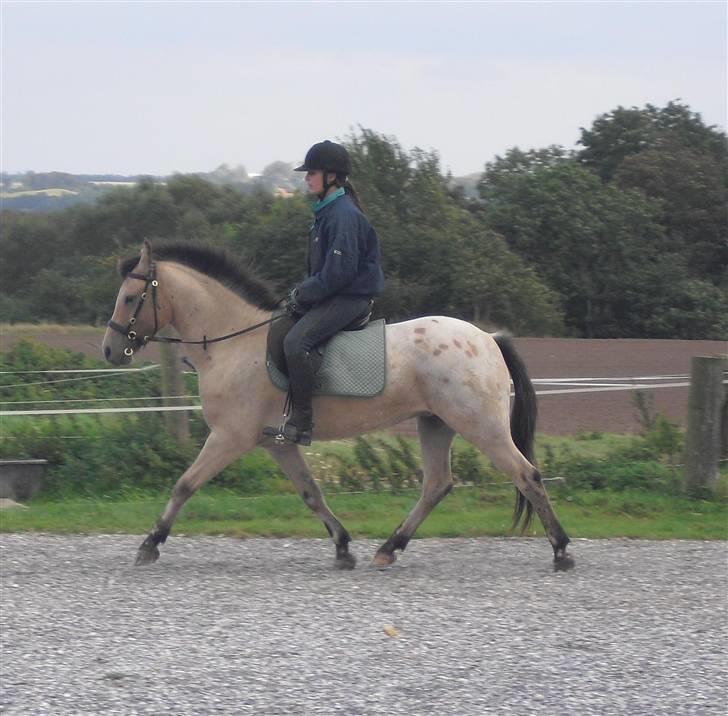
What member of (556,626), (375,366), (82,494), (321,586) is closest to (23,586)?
(321,586)

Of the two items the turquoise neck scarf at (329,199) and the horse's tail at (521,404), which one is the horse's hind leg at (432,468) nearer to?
the horse's tail at (521,404)

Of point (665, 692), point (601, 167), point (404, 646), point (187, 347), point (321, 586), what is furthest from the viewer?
point (601, 167)

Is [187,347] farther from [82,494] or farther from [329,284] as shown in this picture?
[82,494]

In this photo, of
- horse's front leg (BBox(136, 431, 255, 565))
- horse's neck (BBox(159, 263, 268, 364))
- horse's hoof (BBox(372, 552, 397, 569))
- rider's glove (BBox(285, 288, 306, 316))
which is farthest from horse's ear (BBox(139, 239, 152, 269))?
horse's hoof (BBox(372, 552, 397, 569))

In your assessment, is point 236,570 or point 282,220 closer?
point 236,570

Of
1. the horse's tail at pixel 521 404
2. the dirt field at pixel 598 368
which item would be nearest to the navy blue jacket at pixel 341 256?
the horse's tail at pixel 521 404

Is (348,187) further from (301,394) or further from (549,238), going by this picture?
(549,238)

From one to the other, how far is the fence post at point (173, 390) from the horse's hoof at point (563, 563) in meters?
4.71

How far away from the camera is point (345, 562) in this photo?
7762mm

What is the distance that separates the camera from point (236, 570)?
25.0 feet

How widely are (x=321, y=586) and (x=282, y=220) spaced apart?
24.7m

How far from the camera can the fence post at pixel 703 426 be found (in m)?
10.1

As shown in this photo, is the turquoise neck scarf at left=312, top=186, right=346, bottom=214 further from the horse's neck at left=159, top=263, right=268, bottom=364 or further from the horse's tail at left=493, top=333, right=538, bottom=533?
the horse's tail at left=493, top=333, right=538, bottom=533

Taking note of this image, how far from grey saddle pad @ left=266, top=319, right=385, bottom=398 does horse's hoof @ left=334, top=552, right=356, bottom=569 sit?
109 cm
